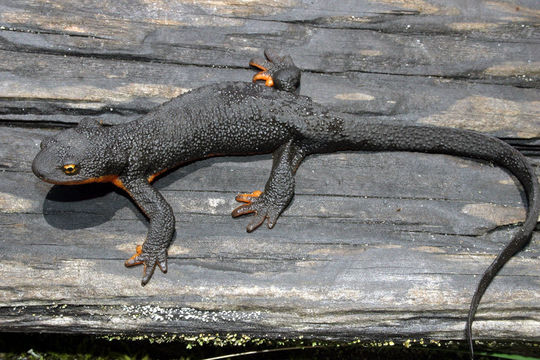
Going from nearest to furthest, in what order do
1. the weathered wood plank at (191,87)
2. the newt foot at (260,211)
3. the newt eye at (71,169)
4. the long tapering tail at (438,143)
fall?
the newt eye at (71,169)
the newt foot at (260,211)
the long tapering tail at (438,143)
the weathered wood plank at (191,87)

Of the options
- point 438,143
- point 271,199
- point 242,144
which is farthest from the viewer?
point 438,143

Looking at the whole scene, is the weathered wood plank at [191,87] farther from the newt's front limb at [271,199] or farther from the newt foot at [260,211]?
the newt foot at [260,211]

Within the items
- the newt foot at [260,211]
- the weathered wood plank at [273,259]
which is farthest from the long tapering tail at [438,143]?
the newt foot at [260,211]

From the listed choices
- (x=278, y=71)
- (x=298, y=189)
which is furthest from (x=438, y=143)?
(x=278, y=71)

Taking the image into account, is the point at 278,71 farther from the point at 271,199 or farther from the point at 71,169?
the point at 71,169

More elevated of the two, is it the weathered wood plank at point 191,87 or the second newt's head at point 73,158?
the weathered wood plank at point 191,87

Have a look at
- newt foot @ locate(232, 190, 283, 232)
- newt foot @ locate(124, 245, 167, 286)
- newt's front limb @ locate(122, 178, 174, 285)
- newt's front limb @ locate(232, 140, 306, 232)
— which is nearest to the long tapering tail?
newt's front limb @ locate(232, 140, 306, 232)
